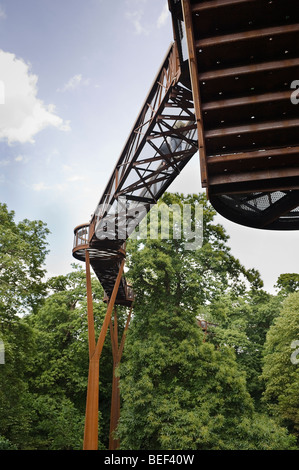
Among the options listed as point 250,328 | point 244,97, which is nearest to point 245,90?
point 244,97

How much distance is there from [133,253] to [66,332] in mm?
11404

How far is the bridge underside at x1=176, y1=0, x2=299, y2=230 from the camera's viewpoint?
3303mm

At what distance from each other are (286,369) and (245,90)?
16837 mm

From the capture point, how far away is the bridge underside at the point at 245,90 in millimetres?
3303

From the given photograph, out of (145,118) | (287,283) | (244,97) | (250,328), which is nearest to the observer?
(244,97)

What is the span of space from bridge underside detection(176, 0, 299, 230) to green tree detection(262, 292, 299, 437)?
1520 cm

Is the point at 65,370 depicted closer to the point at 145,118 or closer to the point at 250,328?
the point at 250,328

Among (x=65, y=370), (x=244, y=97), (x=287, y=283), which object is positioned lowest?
(x=65, y=370)

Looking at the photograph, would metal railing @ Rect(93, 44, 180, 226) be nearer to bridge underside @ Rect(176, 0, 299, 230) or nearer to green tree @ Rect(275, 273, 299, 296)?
bridge underside @ Rect(176, 0, 299, 230)

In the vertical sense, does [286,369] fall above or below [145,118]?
below

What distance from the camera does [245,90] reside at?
371 cm

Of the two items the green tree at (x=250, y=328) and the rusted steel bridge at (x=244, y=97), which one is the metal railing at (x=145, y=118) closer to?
the rusted steel bridge at (x=244, y=97)

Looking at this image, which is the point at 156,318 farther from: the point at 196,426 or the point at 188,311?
the point at 196,426
